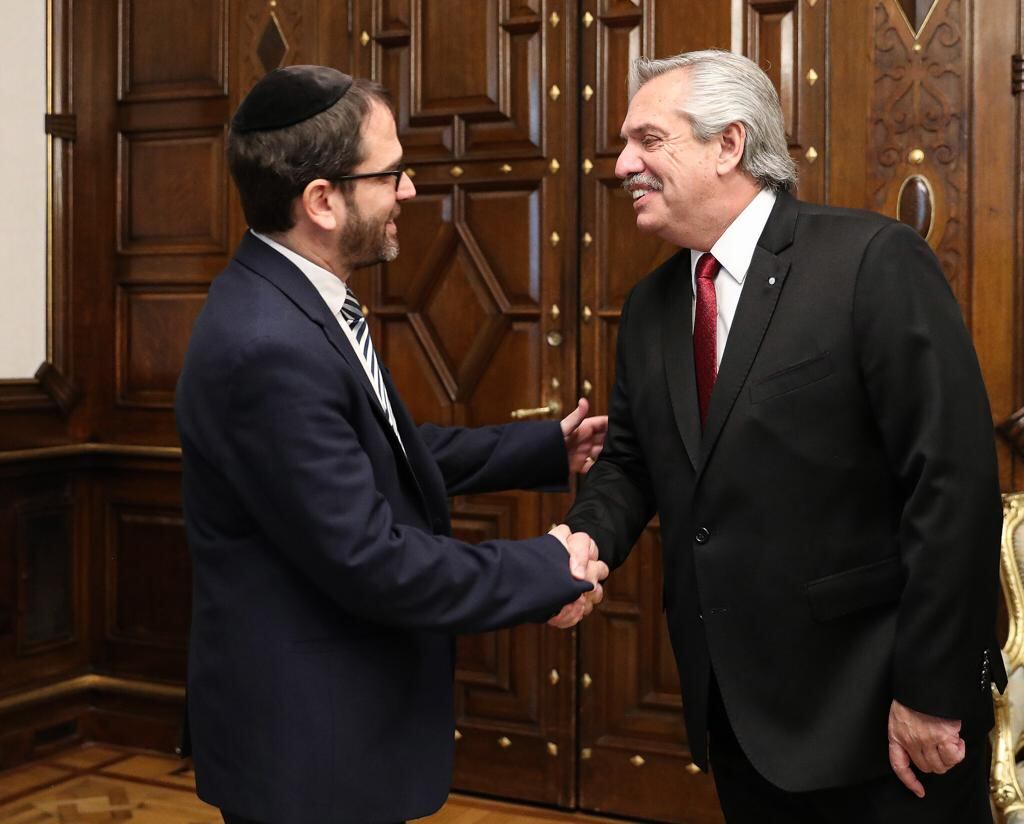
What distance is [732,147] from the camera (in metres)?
2.14

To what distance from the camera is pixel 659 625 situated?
3.64 meters

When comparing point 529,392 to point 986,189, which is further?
point 529,392

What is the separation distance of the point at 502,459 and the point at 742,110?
844 millimetres

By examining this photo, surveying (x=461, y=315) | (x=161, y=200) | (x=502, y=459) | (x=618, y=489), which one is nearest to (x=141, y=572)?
(x=161, y=200)

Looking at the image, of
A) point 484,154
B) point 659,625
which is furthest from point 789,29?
point 659,625

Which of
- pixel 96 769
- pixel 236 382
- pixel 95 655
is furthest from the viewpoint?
pixel 95 655

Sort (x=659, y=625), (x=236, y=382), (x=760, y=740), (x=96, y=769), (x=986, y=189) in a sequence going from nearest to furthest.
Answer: (x=236, y=382)
(x=760, y=740)
(x=986, y=189)
(x=659, y=625)
(x=96, y=769)

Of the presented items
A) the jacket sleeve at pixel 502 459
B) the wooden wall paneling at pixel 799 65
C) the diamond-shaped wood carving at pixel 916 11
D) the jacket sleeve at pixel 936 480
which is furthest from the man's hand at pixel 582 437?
the diamond-shaped wood carving at pixel 916 11

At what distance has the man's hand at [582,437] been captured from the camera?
2.60 metres

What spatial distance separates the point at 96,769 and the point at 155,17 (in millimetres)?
2534

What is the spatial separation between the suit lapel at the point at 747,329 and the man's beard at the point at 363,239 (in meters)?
0.59

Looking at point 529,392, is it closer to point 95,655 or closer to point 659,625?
point 659,625

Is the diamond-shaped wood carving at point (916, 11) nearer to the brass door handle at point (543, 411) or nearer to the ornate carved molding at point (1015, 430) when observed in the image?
the ornate carved molding at point (1015, 430)

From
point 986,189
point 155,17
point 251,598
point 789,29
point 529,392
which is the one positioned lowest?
point 251,598
